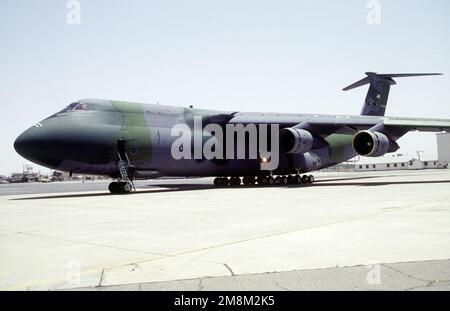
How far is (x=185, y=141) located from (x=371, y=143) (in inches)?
388

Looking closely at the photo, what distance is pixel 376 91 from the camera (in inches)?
1216

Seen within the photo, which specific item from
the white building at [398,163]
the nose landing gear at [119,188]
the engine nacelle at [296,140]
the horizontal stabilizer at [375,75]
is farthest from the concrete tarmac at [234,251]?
the white building at [398,163]

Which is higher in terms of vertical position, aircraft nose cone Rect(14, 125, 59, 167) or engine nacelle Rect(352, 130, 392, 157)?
engine nacelle Rect(352, 130, 392, 157)

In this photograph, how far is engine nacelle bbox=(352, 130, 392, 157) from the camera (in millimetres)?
21498

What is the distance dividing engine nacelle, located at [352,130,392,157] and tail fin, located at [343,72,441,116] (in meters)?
9.05

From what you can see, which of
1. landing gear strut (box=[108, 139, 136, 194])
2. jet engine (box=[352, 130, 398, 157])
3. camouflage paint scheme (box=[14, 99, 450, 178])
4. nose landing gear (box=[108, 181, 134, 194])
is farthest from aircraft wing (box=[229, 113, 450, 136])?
nose landing gear (box=[108, 181, 134, 194])

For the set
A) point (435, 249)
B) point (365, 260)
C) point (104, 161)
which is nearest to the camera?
point (365, 260)

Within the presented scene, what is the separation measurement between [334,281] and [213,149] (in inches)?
771

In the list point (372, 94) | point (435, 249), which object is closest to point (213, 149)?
point (372, 94)

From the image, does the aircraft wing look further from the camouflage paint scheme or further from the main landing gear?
the main landing gear

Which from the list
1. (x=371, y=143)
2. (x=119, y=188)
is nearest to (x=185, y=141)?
(x=119, y=188)

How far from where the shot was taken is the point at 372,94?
30.9m

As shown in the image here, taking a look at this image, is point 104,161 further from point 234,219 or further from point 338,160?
point 338,160
